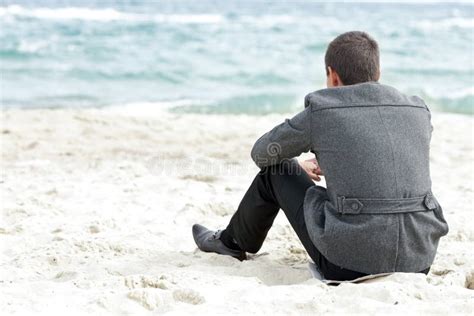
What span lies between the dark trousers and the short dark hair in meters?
0.47

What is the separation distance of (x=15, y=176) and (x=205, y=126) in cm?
282

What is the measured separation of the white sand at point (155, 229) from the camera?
256cm

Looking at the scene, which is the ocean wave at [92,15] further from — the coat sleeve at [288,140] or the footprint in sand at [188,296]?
the footprint in sand at [188,296]

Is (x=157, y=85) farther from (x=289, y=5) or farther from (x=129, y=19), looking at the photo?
(x=289, y=5)

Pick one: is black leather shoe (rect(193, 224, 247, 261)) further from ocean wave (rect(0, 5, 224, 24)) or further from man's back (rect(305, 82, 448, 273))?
ocean wave (rect(0, 5, 224, 24))

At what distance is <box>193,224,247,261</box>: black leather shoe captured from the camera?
3.38 metres

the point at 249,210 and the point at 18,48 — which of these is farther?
the point at 18,48

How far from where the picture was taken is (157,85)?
1103cm

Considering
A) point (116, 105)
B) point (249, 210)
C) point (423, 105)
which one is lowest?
point (116, 105)

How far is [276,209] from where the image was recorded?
3.15 meters

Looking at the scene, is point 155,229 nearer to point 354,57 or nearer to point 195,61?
point 354,57

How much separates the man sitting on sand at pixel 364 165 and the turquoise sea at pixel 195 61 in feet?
21.7

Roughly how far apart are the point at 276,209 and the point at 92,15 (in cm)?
1953

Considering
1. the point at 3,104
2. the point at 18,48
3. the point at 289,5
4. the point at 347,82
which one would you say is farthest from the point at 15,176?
the point at 289,5
